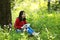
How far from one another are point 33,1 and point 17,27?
49.4ft

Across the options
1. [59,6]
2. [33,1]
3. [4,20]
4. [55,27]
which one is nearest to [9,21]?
[4,20]

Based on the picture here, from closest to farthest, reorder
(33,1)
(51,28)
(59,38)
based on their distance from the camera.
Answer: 1. (59,38)
2. (51,28)
3. (33,1)

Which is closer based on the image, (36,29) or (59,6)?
(36,29)

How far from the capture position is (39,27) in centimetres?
938

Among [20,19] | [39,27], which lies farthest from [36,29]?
[20,19]

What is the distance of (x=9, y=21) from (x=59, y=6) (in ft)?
28.6

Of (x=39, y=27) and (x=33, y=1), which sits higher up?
(x=39, y=27)

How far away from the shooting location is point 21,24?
900 cm

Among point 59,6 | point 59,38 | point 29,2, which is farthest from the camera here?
point 29,2

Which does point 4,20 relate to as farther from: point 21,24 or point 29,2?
Answer: point 29,2

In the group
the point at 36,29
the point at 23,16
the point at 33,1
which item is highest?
the point at 23,16

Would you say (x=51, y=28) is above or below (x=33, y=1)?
above

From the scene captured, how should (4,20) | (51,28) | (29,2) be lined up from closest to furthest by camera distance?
(4,20), (51,28), (29,2)

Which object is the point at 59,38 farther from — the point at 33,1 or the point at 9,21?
the point at 33,1
